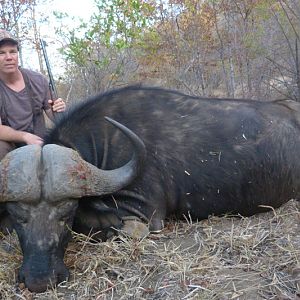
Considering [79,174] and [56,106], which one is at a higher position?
[56,106]

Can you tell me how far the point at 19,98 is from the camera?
4.70 metres

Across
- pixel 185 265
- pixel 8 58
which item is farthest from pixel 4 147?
pixel 185 265

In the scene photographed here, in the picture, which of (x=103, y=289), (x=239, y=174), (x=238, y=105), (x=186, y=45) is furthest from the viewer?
(x=186, y=45)

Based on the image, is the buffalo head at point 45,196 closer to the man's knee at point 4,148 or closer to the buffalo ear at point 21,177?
the buffalo ear at point 21,177

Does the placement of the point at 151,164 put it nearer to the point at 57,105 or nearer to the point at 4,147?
the point at 4,147

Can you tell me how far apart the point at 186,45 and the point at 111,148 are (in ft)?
21.2

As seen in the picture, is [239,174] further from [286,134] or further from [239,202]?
[286,134]

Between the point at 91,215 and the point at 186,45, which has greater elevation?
the point at 186,45

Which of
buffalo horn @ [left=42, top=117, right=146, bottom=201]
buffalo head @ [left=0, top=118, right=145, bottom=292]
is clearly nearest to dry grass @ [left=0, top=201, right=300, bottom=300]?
buffalo head @ [left=0, top=118, right=145, bottom=292]

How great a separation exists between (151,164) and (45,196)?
39.2 inches

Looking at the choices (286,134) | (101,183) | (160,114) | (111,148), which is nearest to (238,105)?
(286,134)

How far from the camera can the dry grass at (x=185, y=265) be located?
2.74 meters

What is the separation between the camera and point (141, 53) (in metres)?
10.4

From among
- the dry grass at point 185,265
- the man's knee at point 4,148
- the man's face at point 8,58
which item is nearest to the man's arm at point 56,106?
the man's face at point 8,58
